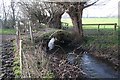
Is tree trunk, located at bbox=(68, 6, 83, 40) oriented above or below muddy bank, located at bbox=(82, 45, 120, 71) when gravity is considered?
above

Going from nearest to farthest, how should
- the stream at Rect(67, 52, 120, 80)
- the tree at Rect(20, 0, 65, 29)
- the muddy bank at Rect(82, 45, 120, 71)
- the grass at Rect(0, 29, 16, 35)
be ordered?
the stream at Rect(67, 52, 120, 80) < the muddy bank at Rect(82, 45, 120, 71) < the tree at Rect(20, 0, 65, 29) < the grass at Rect(0, 29, 16, 35)

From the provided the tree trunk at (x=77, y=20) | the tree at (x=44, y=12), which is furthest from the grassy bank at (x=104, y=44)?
the tree at (x=44, y=12)

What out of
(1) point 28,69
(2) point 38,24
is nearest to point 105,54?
(2) point 38,24

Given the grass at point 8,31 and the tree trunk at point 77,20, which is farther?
the grass at point 8,31

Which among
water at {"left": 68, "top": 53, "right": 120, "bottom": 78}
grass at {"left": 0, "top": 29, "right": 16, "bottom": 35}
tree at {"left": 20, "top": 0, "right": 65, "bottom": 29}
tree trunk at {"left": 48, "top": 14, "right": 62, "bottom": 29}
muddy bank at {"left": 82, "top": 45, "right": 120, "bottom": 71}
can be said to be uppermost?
tree at {"left": 20, "top": 0, "right": 65, "bottom": 29}

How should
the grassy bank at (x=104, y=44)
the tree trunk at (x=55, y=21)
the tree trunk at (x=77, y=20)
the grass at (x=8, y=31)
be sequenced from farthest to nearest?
the grass at (x=8, y=31), the tree trunk at (x=55, y=21), the tree trunk at (x=77, y=20), the grassy bank at (x=104, y=44)

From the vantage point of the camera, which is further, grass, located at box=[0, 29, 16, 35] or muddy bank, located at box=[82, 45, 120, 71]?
grass, located at box=[0, 29, 16, 35]

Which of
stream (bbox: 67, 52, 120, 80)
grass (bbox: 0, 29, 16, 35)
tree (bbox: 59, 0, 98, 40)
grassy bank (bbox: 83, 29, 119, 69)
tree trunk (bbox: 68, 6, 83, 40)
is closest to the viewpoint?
stream (bbox: 67, 52, 120, 80)

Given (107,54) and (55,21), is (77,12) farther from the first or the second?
(107,54)

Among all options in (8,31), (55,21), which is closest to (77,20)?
(55,21)

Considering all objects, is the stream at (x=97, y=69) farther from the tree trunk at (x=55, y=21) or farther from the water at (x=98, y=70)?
the tree trunk at (x=55, y=21)

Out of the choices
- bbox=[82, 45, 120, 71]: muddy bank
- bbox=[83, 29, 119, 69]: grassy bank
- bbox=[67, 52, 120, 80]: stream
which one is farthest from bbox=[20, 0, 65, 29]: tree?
bbox=[67, 52, 120, 80]: stream

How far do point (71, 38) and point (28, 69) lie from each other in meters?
7.93

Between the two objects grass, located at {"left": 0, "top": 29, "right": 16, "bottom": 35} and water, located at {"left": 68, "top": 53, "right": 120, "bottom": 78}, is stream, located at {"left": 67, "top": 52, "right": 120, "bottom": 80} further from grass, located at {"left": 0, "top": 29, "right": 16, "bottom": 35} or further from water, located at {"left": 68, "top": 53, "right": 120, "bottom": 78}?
grass, located at {"left": 0, "top": 29, "right": 16, "bottom": 35}
